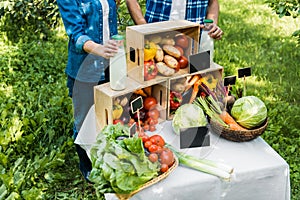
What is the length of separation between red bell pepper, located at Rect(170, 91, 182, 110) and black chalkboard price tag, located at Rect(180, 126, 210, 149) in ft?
1.11

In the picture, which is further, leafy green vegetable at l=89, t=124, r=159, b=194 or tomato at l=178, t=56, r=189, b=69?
tomato at l=178, t=56, r=189, b=69

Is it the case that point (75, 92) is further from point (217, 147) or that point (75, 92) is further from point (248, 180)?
point (248, 180)

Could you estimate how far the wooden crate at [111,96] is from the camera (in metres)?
2.23

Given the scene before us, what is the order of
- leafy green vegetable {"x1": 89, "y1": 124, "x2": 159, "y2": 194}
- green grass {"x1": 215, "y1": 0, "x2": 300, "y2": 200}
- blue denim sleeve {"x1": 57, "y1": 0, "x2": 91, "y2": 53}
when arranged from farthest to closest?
green grass {"x1": 215, "y1": 0, "x2": 300, "y2": 200}
blue denim sleeve {"x1": 57, "y1": 0, "x2": 91, "y2": 53}
leafy green vegetable {"x1": 89, "y1": 124, "x2": 159, "y2": 194}

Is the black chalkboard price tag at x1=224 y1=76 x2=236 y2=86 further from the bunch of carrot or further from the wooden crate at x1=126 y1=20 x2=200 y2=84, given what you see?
the wooden crate at x1=126 y1=20 x2=200 y2=84

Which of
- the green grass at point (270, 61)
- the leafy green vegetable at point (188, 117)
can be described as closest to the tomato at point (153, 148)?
the leafy green vegetable at point (188, 117)

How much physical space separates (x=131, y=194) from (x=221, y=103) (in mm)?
815

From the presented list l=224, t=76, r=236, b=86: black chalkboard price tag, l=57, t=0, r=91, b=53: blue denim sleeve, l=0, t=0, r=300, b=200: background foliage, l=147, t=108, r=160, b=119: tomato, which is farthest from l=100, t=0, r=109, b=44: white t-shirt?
l=0, t=0, r=300, b=200: background foliage

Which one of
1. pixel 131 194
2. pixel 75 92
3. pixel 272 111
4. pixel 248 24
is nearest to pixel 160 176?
pixel 131 194

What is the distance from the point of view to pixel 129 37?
229cm

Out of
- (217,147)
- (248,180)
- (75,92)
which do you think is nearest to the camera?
(248,180)

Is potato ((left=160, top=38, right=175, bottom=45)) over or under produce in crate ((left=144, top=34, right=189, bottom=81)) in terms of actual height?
over

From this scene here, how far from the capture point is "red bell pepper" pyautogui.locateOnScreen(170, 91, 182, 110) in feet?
8.15

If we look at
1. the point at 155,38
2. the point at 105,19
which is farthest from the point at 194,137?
the point at 105,19
